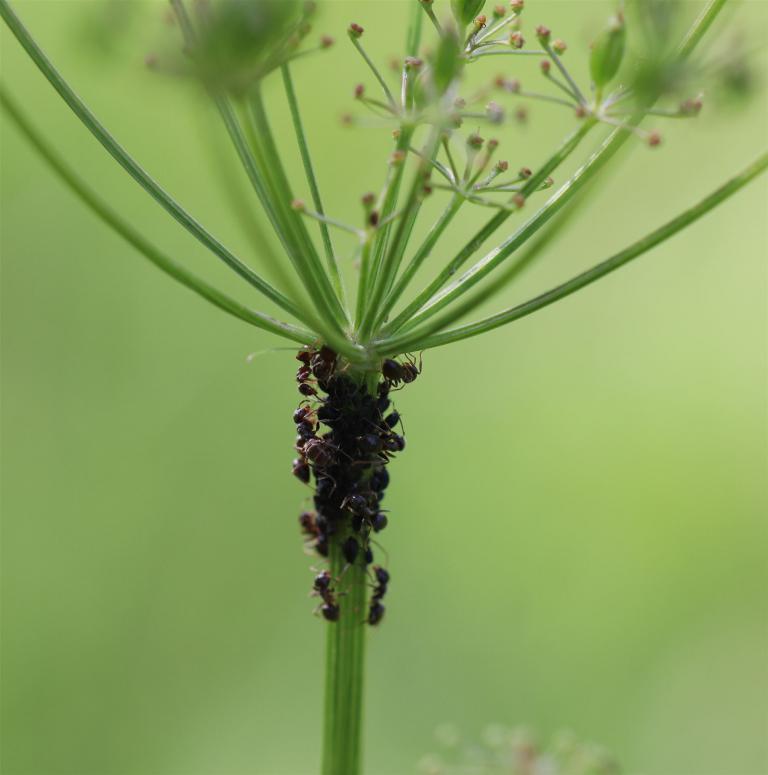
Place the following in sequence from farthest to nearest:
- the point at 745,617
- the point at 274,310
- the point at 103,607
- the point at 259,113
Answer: the point at 274,310
the point at 103,607
the point at 745,617
the point at 259,113

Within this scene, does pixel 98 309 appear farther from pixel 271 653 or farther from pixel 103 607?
pixel 271 653

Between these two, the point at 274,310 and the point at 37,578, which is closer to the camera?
the point at 37,578

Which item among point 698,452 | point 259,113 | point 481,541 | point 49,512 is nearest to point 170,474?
point 49,512

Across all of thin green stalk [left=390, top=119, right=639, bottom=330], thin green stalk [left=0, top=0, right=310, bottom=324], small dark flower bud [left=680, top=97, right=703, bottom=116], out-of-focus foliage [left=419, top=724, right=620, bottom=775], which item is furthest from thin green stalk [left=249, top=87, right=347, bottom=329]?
out-of-focus foliage [left=419, top=724, right=620, bottom=775]

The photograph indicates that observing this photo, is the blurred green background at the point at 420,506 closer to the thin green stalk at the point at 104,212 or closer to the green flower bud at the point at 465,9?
the green flower bud at the point at 465,9

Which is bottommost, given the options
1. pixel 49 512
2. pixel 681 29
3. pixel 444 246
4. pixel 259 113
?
pixel 259 113

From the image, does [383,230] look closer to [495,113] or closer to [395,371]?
[395,371]
